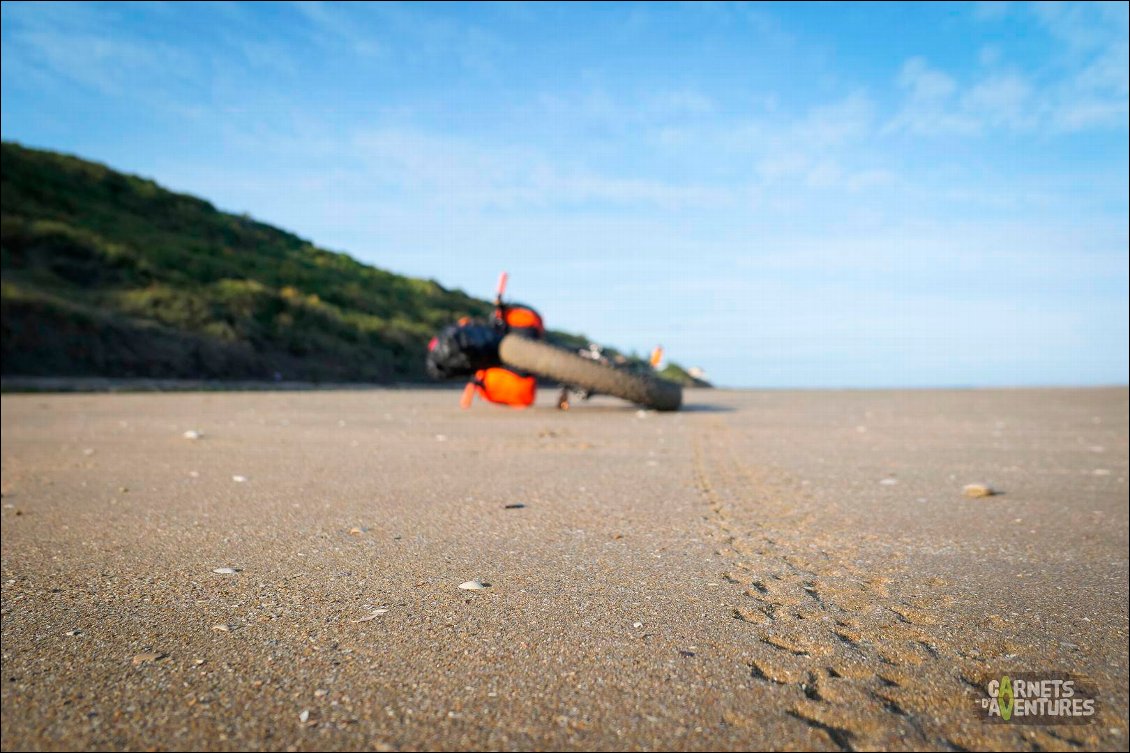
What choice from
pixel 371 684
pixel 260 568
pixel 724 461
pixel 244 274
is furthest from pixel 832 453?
pixel 244 274

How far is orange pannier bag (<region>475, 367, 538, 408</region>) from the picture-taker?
8438 millimetres

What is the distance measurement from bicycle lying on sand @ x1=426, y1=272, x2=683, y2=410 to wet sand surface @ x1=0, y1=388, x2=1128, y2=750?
413 cm

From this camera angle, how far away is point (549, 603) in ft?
5.67

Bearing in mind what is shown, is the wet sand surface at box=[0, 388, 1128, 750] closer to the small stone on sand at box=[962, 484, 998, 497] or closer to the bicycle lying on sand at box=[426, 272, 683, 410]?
the small stone on sand at box=[962, 484, 998, 497]

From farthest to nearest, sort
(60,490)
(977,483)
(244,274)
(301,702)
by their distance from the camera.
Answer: (244,274) < (977,483) < (60,490) < (301,702)

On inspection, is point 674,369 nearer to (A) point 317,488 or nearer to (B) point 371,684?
(A) point 317,488

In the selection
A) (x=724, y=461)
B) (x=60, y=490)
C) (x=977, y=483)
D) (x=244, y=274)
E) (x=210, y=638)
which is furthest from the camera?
(x=244, y=274)

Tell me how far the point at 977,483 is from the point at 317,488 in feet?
10.5

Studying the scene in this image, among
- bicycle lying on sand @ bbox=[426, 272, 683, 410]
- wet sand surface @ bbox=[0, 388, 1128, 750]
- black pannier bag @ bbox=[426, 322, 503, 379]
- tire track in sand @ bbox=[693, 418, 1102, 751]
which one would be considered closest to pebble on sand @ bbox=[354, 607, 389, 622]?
wet sand surface @ bbox=[0, 388, 1128, 750]

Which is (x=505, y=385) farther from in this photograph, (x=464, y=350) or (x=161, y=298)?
(x=161, y=298)

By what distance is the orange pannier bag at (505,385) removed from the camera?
8.44 metres

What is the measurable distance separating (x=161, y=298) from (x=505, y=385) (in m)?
11.0

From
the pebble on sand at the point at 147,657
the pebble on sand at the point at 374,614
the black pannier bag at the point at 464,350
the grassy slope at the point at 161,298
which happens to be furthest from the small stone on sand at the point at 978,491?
the black pannier bag at the point at 464,350

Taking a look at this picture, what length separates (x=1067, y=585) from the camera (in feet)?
6.34
